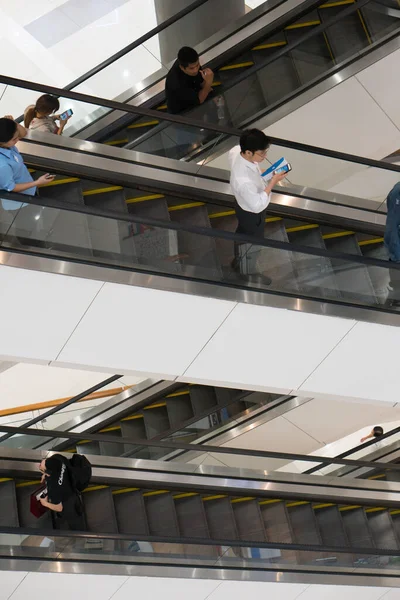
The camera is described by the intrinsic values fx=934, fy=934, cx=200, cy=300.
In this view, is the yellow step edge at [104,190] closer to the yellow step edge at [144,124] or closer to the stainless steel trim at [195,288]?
the yellow step edge at [144,124]

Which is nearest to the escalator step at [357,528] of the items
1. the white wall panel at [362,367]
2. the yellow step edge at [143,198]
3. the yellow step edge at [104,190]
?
the white wall panel at [362,367]

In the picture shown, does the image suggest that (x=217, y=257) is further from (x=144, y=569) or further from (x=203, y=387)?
(x=203, y=387)

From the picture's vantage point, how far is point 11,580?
365 inches

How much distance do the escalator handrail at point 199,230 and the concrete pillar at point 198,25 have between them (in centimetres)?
437

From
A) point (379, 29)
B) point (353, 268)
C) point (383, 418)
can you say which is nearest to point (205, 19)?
point (379, 29)

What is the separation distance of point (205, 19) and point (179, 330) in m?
5.20

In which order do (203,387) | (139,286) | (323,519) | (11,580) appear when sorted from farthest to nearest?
1. (203,387)
2. (323,519)
3. (11,580)
4. (139,286)

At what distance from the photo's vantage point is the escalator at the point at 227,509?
9695mm

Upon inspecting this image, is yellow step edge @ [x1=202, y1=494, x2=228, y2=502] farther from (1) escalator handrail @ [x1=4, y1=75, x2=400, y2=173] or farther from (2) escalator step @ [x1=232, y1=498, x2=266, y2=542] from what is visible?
(1) escalator handrail @ [x1=4, y1=75, x2=400, y2=173]

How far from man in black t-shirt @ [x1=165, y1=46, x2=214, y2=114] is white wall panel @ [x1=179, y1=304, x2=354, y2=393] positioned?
2586mm

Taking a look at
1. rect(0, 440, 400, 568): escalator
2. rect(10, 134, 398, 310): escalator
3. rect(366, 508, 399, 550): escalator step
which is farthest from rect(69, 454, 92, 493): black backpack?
rect(366, 508, 399, 550): escalator step

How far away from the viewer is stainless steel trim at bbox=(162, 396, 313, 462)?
40.4 ft

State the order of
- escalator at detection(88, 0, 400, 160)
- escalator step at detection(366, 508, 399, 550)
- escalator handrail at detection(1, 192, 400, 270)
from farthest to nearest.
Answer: escalator step at detection(366, 508, 399, 550) < escalator at detection(88, 0, 400, 160) < escalator handrail at detection(1, 192, 400, 270)

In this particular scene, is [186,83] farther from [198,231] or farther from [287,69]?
[198,231]
